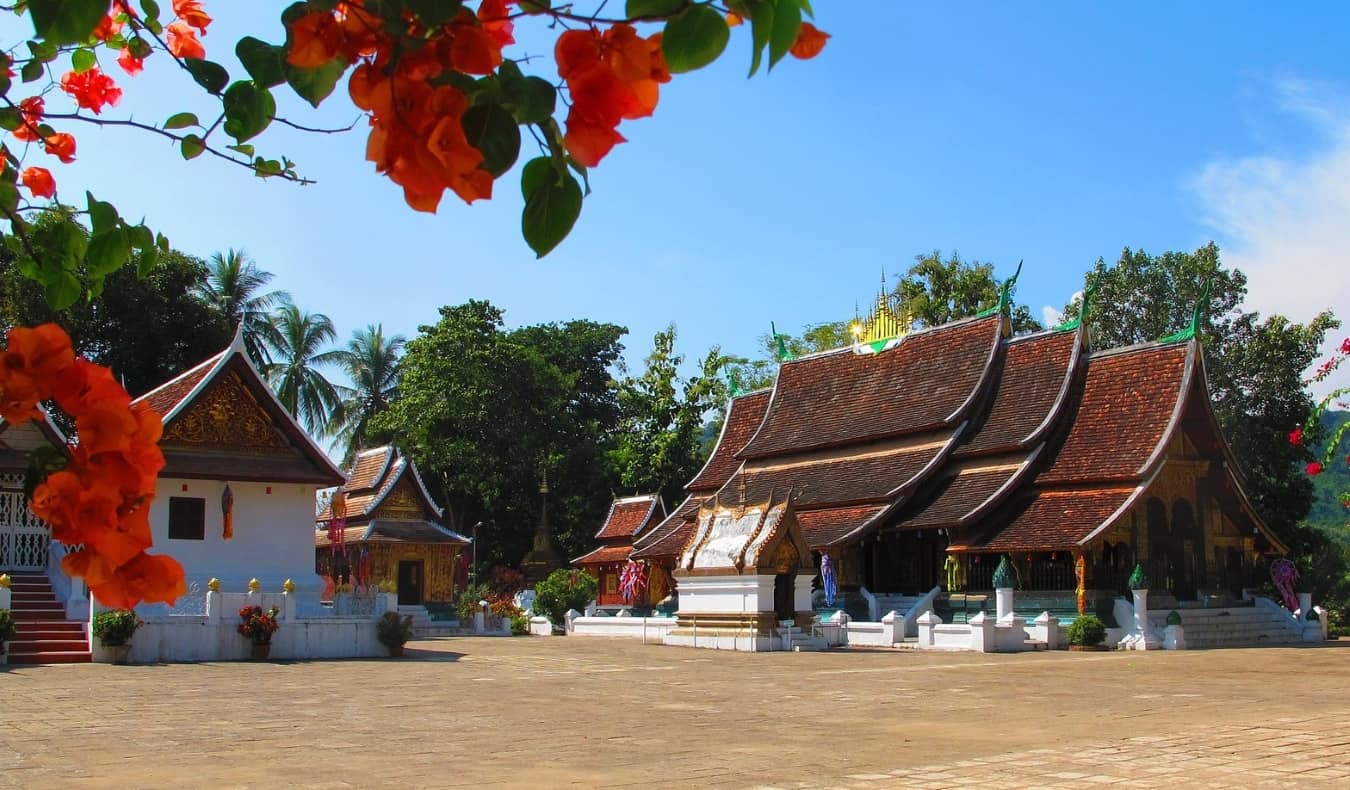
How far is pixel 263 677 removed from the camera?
13711mm

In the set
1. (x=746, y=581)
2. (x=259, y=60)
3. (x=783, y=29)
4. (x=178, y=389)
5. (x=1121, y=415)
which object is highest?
(x=178, y=389)

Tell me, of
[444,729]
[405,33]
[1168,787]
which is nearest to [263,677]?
[444,729]

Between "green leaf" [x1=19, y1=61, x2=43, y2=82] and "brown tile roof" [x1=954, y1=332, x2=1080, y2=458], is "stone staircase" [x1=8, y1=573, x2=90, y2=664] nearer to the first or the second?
"green leaf" [x1=19, y1=61, x2=43, y2=82]

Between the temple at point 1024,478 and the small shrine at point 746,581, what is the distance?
114 cm

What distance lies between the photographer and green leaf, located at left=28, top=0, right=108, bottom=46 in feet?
5.60

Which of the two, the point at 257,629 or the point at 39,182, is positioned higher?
the point at 39,182

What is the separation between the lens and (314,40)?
1635 mm

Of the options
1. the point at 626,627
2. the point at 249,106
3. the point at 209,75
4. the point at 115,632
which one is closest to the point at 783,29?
the point at 249,106

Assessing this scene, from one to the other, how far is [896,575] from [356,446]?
24955mm

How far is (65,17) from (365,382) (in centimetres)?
4610

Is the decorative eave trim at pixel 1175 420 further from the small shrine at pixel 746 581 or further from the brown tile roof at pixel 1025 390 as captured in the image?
the small shrine at pixel 746 581

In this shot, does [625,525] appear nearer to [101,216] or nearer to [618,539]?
[618,539]

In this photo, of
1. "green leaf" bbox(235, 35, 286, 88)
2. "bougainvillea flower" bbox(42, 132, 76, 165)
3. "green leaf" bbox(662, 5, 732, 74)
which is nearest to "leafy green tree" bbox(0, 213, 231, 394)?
"bougainvillea flower" bbox(42, 132, 76, 165)

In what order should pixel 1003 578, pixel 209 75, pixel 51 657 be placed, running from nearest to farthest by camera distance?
pixel 209 75 → pixel 51 657 → pixel 1003 578
